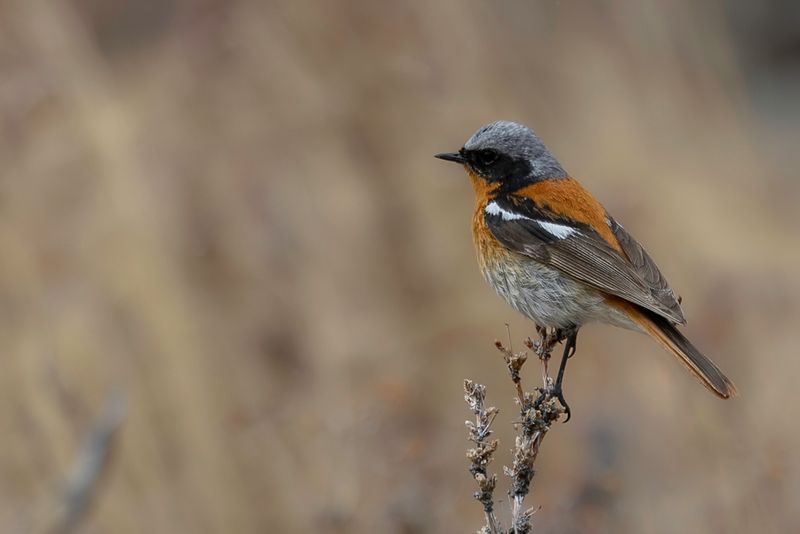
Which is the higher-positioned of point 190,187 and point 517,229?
point 190,187

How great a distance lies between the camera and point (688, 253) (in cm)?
820

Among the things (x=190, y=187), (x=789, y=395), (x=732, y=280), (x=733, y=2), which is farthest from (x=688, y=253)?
(x=733, y=2)

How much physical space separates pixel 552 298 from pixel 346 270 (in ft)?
9.97

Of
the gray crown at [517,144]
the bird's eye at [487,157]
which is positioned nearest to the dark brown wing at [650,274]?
the gray crown at [517,144]

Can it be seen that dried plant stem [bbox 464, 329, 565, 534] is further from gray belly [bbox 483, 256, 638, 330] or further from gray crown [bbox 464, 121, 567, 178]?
gray crown [bbox 464, 121, 567, 178]

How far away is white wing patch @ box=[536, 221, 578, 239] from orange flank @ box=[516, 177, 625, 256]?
57 millimetres

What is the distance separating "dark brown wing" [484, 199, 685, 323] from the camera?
14.3 feet

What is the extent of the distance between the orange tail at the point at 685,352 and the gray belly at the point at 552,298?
0.26 feet

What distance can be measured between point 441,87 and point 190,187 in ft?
6.09

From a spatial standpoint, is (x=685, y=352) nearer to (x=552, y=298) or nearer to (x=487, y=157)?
(x=552, y=298)

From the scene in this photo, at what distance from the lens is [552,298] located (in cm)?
443

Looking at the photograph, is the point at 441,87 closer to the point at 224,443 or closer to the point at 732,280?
the point at 732,280

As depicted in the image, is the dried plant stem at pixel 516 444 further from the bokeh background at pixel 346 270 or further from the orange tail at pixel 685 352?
the bokeh background at pixel 346 270

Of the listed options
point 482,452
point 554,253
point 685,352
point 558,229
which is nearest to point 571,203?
point 558,229
